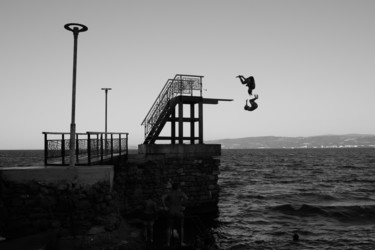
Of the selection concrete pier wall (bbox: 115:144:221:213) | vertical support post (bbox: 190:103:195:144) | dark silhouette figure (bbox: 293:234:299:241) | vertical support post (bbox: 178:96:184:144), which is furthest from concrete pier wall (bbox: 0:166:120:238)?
vertical support post (bbox: 190:103:195:144)

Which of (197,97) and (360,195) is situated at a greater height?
(197,97)

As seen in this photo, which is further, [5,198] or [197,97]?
[197,97]

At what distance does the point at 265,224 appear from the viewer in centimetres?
1739

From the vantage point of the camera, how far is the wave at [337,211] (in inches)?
762

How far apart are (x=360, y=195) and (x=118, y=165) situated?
21.6 meters

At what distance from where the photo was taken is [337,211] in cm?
2062

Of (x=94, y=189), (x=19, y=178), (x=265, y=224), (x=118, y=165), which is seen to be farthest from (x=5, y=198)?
(x=265, y=224)

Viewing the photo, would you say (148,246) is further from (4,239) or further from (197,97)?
(197,97)

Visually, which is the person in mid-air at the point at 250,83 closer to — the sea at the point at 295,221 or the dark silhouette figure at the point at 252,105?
→ the dark silhouette figure at the point at 252,105

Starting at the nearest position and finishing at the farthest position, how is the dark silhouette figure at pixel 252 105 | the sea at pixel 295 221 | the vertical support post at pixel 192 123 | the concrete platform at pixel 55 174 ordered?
the concrete platform at pixel 55 174
the dark silhouette figure at pixel 252 105
the sea at pixel 295 221
the vertical support post at pixel 192 123

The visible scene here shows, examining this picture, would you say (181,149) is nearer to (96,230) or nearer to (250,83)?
(250,83)

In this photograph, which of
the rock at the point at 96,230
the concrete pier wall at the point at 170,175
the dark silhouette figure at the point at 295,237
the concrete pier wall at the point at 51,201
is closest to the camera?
the concrete pier wall at the point at 51,201

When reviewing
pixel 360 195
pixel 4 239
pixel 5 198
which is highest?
pixel 5 198

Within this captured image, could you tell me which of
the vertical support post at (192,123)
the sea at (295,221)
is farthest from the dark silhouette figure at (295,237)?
the vertical support post at (192,123)
